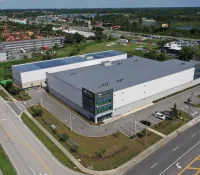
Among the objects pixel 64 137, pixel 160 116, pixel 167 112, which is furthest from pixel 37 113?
pixel 167 112

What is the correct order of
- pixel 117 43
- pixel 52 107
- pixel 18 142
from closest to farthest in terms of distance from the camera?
pixel 18 142 → pixel 52 107 → pixel 117 43

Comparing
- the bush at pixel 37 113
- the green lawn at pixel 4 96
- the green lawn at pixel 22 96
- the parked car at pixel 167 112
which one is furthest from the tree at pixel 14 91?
the parked car at pixel 167 112

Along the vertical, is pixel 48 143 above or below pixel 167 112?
below

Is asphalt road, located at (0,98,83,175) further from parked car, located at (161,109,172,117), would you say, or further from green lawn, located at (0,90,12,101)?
parked car, located at (161,109,172,117)

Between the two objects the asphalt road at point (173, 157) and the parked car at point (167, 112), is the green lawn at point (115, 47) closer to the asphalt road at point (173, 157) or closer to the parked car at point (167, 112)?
the parked car at point (167, 112)

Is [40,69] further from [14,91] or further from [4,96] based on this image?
[4,96]

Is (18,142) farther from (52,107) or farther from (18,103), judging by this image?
(18,103)

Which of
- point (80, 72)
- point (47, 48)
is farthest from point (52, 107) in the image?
point (47, 48)
